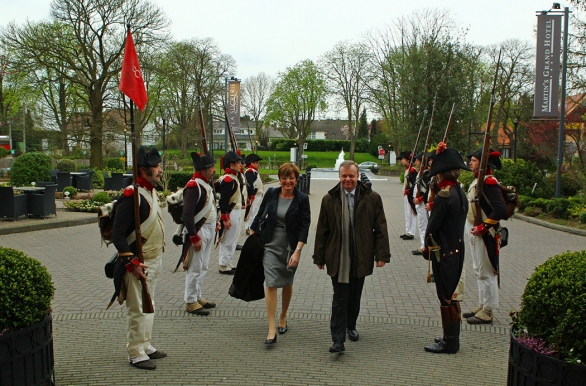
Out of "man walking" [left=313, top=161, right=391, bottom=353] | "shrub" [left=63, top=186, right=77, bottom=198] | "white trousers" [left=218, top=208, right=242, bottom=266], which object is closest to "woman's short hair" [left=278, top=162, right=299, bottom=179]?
"man walking" [left=313, top=161, right=391, bottom=353]

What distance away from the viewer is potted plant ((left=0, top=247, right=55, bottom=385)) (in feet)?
12.2

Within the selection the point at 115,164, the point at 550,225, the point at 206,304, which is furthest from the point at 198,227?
the point at 115,164

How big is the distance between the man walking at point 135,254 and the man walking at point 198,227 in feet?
4.21

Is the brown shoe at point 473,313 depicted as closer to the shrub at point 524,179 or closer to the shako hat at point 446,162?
the shako hat at point 446,162

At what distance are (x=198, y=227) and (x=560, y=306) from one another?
438 cm

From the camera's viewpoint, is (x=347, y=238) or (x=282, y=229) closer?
(x=347, y=238)

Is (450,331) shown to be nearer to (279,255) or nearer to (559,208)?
(279,255)

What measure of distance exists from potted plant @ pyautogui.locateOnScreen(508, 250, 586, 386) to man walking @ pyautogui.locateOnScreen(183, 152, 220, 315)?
3.92 metres

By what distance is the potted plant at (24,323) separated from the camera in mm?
3709

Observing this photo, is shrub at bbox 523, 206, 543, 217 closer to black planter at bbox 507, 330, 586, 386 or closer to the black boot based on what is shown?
the black boot

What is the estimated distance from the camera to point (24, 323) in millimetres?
3820

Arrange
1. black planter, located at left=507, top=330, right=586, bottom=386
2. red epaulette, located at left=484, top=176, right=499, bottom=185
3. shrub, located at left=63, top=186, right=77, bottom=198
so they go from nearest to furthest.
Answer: black planter, located at left=507, top=330, right=586, bottom=386
red epaulette, located at left=484, top=176, right=499, bottom=185
shrub, located at left=63, top=186, right=77, bottom=198

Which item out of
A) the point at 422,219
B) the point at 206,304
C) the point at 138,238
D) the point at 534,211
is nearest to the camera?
the point at 138,238

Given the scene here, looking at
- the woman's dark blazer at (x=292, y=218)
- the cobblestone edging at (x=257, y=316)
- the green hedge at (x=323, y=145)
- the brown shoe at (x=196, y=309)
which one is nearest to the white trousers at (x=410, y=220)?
the cobblestone edging at (x=257, y=316)
